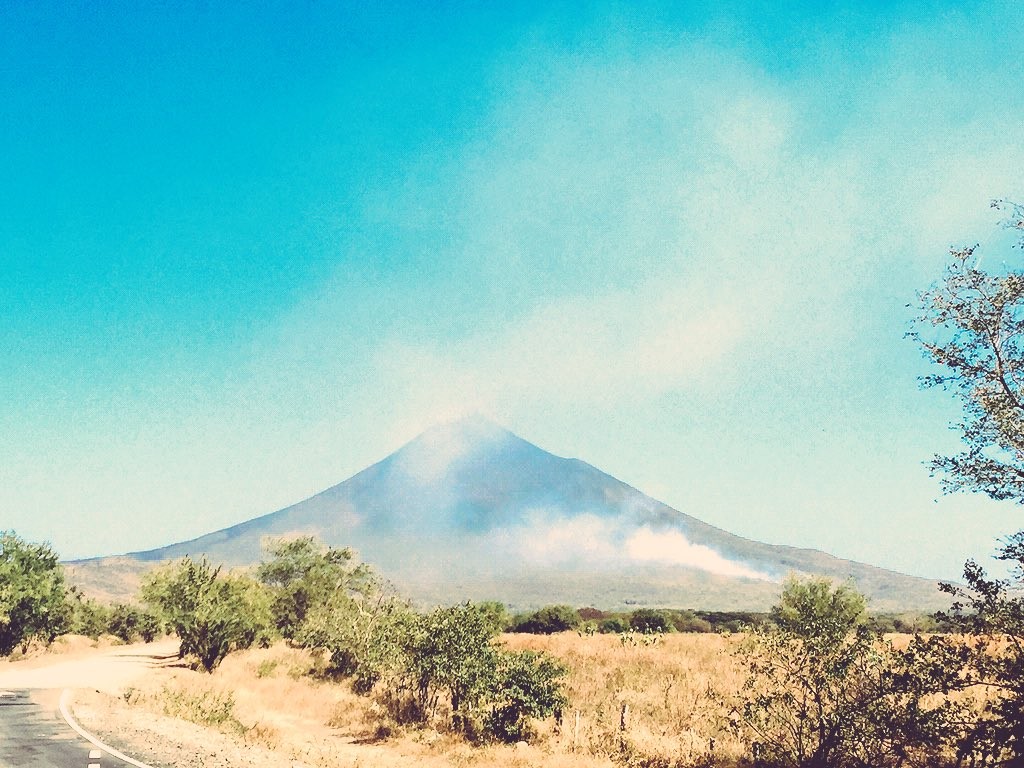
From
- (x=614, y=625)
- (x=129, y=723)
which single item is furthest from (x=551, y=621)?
(x=129, y=723)

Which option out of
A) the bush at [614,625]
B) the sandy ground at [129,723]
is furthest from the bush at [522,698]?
the bush at [614,625]

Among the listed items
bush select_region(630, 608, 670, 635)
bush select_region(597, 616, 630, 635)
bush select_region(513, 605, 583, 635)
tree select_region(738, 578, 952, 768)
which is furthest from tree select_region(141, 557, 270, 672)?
bush select_region(630, 608, 670, 635)

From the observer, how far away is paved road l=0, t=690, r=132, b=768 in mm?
15283

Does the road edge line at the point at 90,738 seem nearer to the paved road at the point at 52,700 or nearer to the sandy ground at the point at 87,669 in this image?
the paved road at the point at 52,700

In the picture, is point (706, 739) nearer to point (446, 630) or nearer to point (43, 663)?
point (446, 630)

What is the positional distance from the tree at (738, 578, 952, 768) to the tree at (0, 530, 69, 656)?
47730 millimetres

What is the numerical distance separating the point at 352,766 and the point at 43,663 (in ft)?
116

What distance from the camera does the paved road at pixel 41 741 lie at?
15283 millimetres

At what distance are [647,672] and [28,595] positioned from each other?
42.6m

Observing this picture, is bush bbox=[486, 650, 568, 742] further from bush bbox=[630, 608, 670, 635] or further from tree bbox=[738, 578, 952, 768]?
bush bbox=[630, 608, 670, 635]

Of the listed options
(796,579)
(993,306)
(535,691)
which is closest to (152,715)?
(535,691)

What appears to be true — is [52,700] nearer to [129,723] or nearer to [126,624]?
[129,723]

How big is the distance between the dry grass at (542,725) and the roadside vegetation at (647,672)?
0.12 meters

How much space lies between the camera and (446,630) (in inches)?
1017
